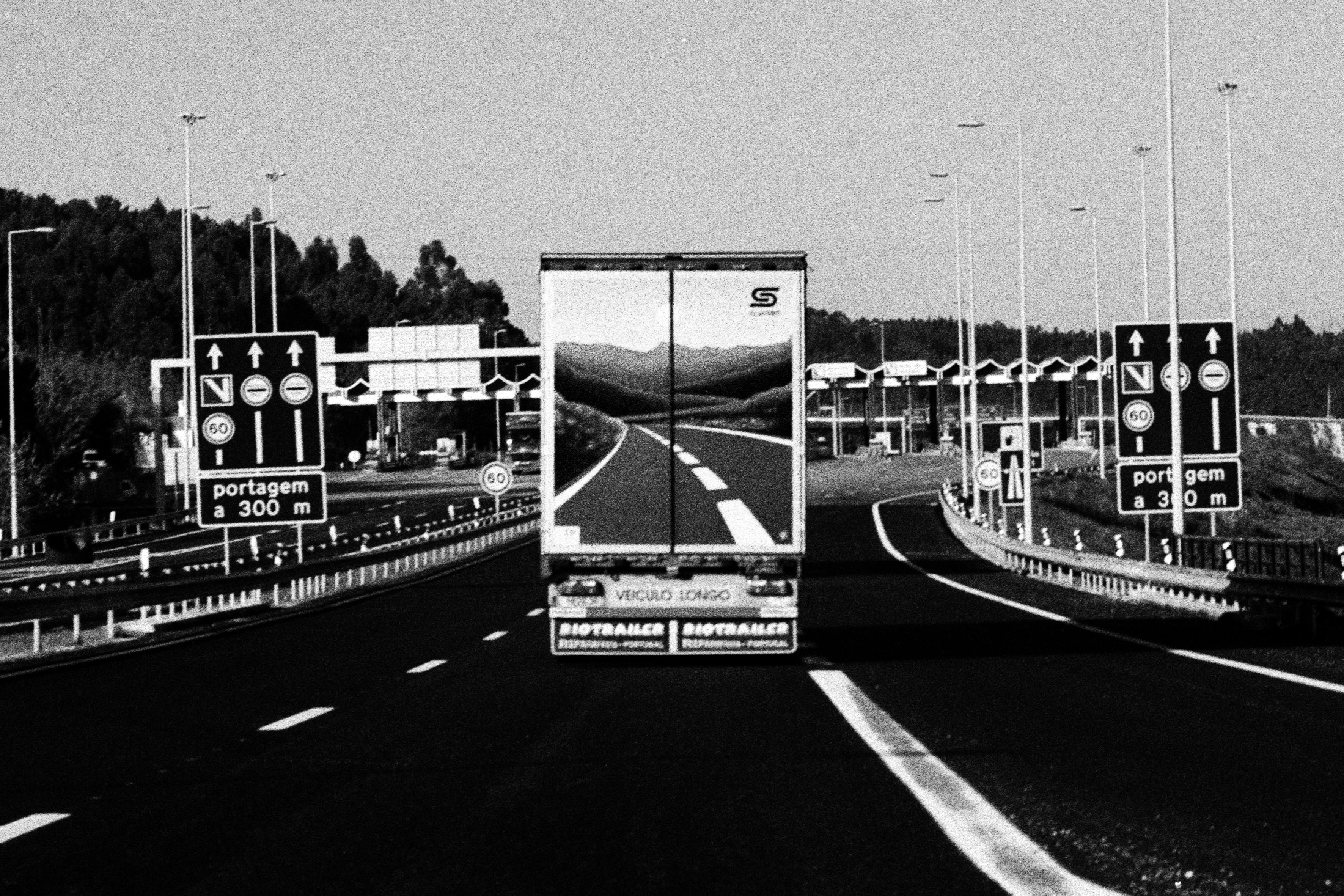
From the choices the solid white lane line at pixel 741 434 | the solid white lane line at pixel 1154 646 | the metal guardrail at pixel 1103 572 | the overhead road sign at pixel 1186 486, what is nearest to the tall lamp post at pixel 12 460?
the metal guardrail at pixel 1103 572

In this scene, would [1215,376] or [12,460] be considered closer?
[1215,376]

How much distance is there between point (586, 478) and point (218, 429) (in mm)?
15159

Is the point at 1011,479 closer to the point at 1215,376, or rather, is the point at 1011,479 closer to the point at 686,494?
the point at 1215,376

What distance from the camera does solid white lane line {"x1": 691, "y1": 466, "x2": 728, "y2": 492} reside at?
1928 cm

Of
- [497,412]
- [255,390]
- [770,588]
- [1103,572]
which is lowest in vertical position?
[1103,572]

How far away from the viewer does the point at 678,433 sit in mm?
19328

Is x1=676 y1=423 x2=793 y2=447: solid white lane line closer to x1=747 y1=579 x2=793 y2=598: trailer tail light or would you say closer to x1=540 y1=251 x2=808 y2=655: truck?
x1=540 y1=251 x2=808 y2=655: truck

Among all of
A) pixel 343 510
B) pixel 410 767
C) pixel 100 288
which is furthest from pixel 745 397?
pixel 100 288

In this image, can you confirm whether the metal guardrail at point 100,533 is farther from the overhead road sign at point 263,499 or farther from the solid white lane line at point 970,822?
the solid white lane line at point 970,822

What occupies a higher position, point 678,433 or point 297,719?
point 678,433

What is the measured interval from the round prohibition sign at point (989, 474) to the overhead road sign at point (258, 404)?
24.6 m

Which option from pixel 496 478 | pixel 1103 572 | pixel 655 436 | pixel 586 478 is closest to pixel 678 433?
pixel 655 436

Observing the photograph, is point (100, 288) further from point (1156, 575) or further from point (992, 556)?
point (1156, 575)

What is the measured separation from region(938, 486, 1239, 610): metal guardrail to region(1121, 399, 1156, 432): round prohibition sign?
7.88 feet
